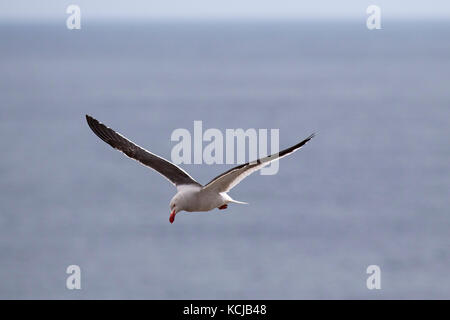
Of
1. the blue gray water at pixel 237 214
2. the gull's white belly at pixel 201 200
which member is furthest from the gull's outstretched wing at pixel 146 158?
the blue gray water at pixel 237 214

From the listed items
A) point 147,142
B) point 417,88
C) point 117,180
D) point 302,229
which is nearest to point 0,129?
point 147,142

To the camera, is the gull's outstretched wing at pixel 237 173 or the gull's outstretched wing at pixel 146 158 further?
the gull's outstretched wing at pixel 146 158

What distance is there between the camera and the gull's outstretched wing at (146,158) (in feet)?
66.1

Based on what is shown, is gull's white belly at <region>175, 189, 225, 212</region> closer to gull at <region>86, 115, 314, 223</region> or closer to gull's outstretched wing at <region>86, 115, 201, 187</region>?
gull at <region>86, 115, 314, 223</region>

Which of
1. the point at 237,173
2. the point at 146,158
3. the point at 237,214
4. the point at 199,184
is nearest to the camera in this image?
the point at 237,173

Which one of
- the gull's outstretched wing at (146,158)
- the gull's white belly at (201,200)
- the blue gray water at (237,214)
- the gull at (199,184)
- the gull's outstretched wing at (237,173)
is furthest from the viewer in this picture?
the blue gray water at (237,214)

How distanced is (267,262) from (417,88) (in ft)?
358

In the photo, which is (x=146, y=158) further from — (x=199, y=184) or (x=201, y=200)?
(x=201, y=200)

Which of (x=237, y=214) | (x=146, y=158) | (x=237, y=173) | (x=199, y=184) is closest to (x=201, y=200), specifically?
(x=199, y=184)

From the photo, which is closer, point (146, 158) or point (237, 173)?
point (237, 173)

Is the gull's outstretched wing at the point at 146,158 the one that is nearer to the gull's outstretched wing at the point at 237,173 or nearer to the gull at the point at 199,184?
the gull at the point at 199,184

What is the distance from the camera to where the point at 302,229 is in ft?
247

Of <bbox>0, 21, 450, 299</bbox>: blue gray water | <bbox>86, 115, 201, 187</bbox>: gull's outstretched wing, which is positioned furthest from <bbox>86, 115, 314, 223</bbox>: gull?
<bbox>0, 21, 450, 299</bbox>: blue gray water

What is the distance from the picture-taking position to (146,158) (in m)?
21.1
